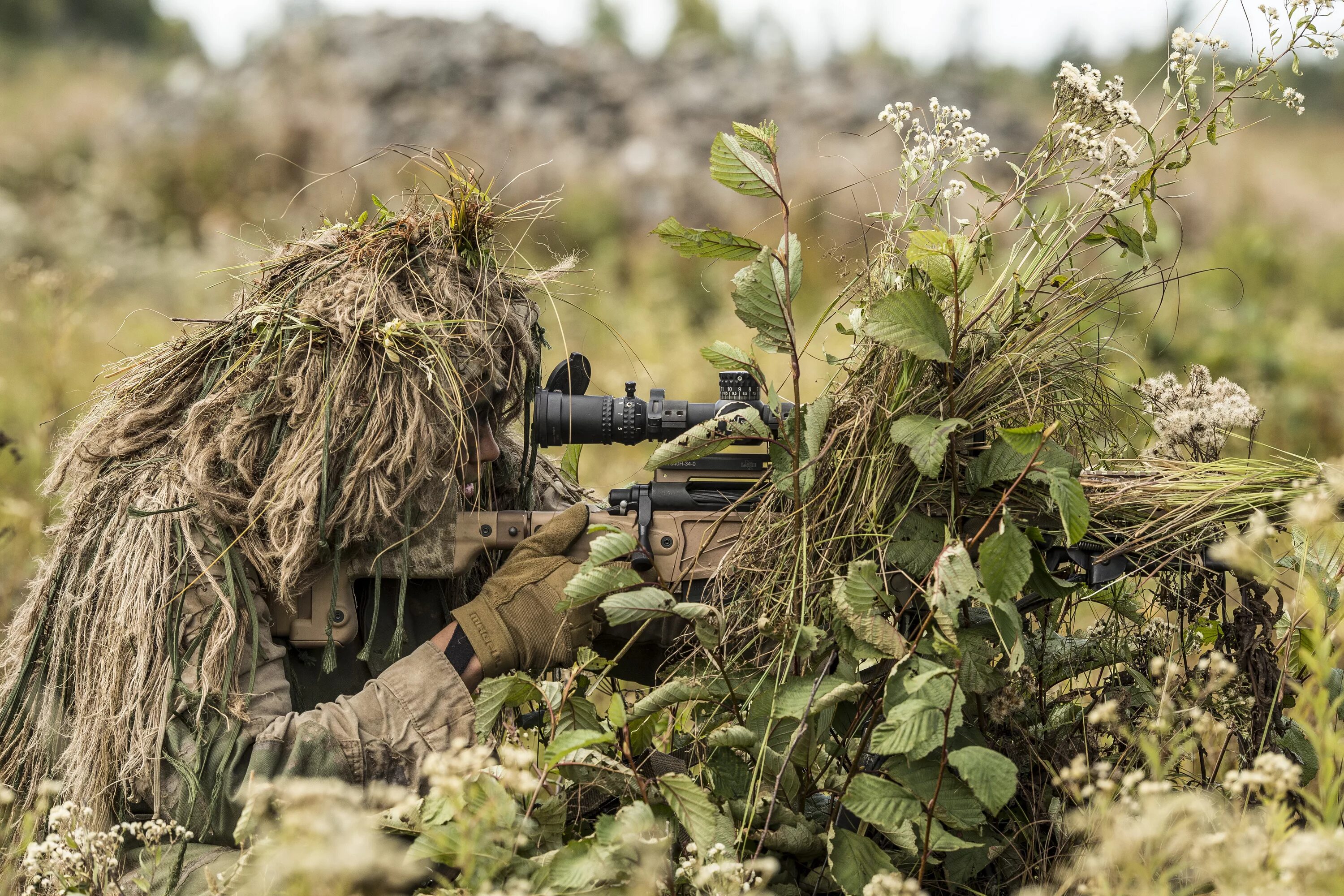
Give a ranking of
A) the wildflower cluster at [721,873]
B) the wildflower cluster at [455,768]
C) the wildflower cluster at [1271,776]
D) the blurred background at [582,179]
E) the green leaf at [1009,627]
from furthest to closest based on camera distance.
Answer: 1. the blurred background at [582,179]
2. the green leaf at [1009,627]
3. the wildflower cluster at [721,873]
4. the wildflower cluster at [1271,776]
5. the wildflower cluster at [455,768]

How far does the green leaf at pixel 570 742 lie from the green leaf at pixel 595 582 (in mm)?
314

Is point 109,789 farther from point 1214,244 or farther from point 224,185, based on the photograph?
point 1214,244

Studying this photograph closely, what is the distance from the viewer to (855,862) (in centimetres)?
216

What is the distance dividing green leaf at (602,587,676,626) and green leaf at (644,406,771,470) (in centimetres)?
27

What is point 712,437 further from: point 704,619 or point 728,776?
point 728,776

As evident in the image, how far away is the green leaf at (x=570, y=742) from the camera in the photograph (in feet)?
6.38

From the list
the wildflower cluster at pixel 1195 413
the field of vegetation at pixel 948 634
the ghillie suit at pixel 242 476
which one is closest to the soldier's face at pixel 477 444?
the ghillie suit at pixel 242 476

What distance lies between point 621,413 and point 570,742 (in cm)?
96

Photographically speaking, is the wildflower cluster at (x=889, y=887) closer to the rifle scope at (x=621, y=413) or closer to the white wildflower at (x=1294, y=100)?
the rifle scope at (x=621, y=413)

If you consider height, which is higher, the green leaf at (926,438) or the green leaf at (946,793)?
the green leaf at (926,438)

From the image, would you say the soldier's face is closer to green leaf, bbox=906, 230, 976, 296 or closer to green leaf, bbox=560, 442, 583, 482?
green leaf, bbox=560, 442, 583, 482

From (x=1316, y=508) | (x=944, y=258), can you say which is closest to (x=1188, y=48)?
(x=944, y=258)

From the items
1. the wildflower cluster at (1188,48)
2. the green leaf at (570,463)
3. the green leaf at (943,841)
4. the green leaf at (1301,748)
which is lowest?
the green leaf at (943,841)

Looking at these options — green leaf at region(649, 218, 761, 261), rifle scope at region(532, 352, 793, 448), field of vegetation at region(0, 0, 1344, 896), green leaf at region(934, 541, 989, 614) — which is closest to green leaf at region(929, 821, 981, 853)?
field of vegetation at region(0, 0, 1344, 896)
